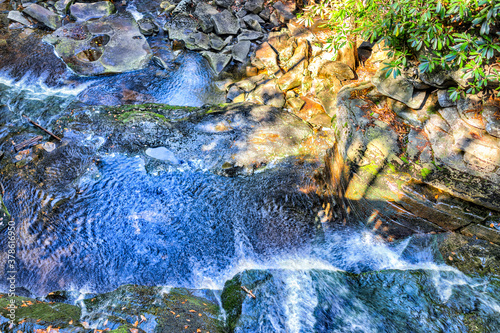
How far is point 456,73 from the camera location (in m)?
3.74

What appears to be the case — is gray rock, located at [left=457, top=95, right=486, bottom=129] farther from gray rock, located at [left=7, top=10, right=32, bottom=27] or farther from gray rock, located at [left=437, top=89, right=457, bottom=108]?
gray rock, located at [left=7, top=10, right=32, bottom=27]

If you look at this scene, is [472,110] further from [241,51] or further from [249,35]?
[249,35]

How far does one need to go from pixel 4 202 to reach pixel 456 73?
22.5 ft

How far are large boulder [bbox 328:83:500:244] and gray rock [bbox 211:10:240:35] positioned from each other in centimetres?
459

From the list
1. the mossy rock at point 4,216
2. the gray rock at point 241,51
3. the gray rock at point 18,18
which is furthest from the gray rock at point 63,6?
the mossy rock at point 4,216

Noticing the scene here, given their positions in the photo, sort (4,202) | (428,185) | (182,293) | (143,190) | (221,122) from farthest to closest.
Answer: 1. (221,122)
2. (143,190)
3. (4,202)
4. (428,185)
5. (182,293)

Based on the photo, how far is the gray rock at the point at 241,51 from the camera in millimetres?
7367

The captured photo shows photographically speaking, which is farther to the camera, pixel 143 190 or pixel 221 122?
pixel 221 122

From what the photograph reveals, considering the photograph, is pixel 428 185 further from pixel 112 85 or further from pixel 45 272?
pixel 112 85

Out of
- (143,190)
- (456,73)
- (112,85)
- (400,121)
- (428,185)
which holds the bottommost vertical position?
(143,190)

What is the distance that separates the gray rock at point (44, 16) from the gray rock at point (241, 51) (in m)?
5.46

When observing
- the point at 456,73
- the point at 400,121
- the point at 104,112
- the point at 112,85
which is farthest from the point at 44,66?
the point at 456,73

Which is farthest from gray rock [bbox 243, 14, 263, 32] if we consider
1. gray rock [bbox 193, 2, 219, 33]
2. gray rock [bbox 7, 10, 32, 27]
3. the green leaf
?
gray rock [bbox 7, 10, 32, 27]

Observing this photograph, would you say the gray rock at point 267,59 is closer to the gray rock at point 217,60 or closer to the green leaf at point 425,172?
the gray rock at point 217,60
